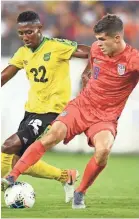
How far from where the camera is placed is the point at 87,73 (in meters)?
8.39

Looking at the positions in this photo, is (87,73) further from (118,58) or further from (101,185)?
(101,185)

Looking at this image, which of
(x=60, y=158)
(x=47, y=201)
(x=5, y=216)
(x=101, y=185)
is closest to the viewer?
(x=5, y=216)

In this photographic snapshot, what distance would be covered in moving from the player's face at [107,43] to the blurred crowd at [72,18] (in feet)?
22.5

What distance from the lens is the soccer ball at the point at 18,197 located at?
796 centimetres

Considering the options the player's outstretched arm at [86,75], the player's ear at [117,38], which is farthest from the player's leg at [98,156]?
the player's ear at [117,38]

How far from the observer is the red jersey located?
26.3ft

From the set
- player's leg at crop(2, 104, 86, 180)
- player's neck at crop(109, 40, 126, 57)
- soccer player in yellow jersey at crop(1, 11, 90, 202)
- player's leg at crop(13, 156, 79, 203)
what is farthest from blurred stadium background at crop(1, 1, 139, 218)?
player's neck at crop(109, 40, 126, 57)

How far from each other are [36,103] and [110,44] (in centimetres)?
124

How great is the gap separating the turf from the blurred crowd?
261 centimetres

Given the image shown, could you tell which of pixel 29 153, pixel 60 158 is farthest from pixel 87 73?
pixel 60 158

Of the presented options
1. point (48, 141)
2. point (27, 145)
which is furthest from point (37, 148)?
point (27, 145)

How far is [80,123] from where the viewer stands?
318 inches

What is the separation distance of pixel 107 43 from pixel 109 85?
433mm

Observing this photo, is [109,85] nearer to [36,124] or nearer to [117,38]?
[117,38]
